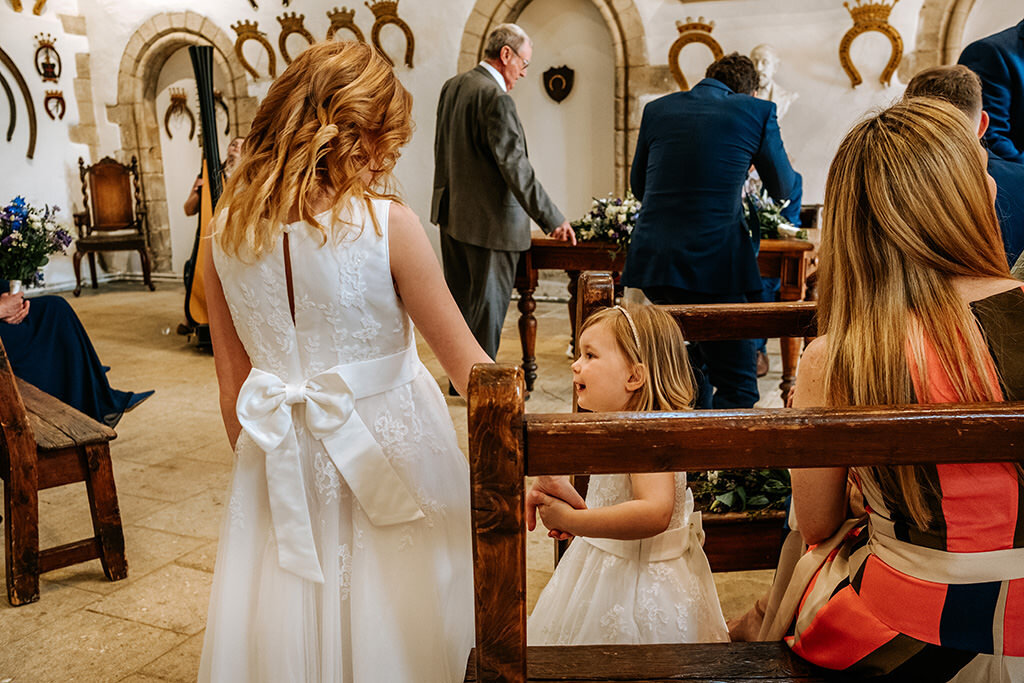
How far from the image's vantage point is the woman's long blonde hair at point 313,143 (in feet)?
4.85

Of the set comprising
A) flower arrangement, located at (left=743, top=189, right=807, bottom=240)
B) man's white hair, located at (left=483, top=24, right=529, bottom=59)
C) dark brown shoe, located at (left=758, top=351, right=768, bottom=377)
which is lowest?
dark brown shoe, located at (left=758, top=351, right=768, bottom=377)

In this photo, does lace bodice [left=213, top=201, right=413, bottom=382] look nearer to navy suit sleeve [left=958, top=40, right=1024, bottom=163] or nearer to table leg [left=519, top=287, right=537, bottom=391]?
navy suit sleeve [left=958, top=40, right=1024, bottom=163]

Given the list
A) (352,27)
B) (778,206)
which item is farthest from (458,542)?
(352,27)

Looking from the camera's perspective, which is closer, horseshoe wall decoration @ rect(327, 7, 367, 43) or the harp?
the harp

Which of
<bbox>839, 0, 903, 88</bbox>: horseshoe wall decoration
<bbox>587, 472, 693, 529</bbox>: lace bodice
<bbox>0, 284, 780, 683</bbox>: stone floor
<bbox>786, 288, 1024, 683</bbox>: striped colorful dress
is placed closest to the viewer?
<bbox>786, 288, 1024, 683</bbox>: striped colorful dress

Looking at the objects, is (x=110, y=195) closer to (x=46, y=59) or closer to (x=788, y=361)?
(x=46, y=59)

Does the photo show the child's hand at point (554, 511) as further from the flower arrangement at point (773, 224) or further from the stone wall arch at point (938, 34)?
the stone wall arch at point (938, 34)

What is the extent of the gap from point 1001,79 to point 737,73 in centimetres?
98

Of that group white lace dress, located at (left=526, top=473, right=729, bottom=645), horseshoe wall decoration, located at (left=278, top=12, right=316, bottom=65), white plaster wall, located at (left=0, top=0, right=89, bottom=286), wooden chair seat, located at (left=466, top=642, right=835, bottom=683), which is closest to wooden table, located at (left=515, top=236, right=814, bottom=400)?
white lace dress, located at (left=526, top=473, right=729, bottom=645)

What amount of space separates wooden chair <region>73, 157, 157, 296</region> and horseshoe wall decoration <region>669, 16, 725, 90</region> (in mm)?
5646

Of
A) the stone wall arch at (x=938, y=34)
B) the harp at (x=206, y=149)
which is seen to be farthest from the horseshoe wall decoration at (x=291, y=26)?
the stone wall arch at (x=938, y=34)

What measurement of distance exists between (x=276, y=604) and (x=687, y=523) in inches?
31.2

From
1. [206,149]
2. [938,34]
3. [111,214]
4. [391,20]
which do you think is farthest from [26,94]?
[938,34]

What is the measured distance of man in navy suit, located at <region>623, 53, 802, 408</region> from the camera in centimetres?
343
